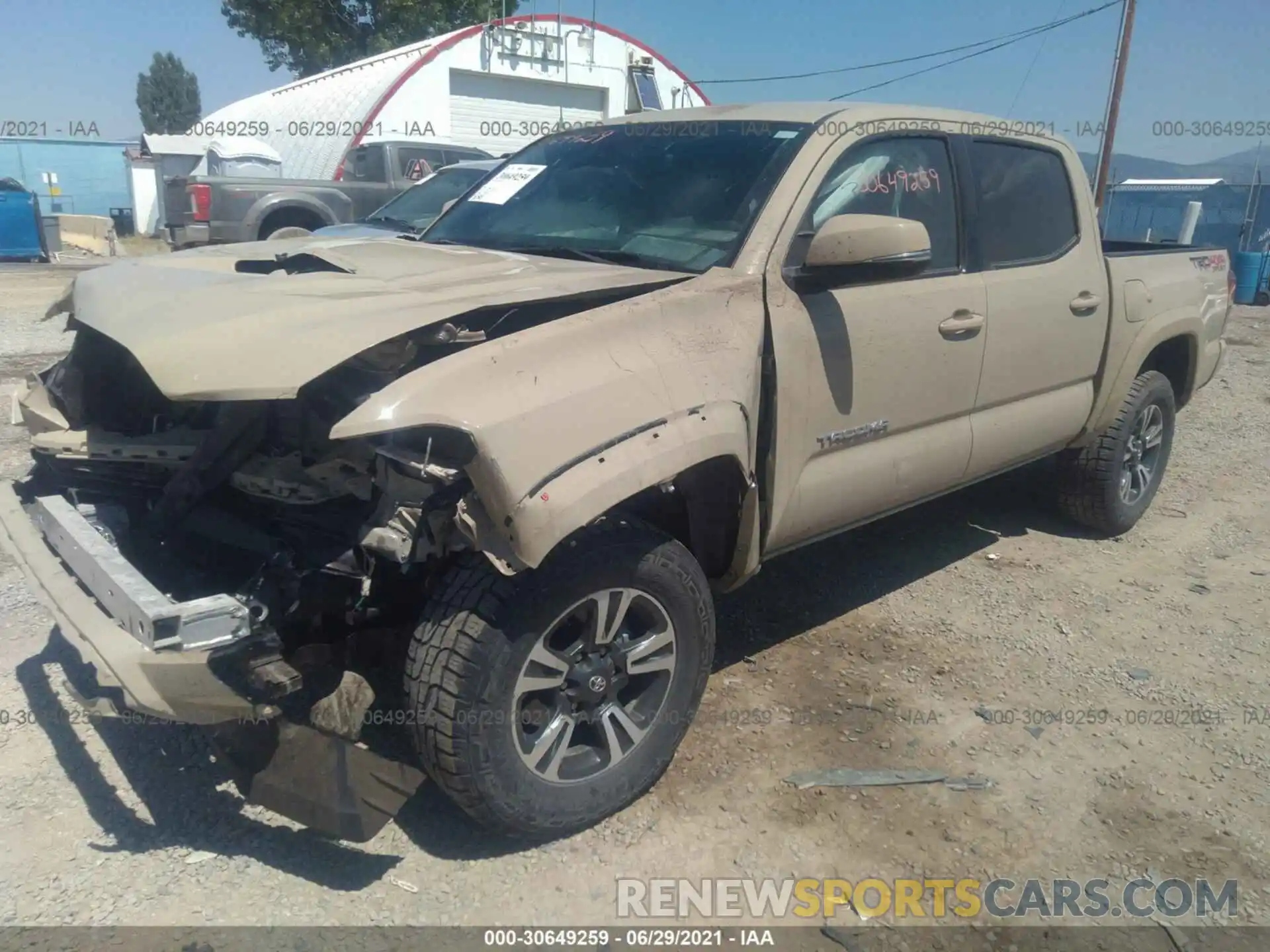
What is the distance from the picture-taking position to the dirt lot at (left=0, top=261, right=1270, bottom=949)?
2502 millimetres

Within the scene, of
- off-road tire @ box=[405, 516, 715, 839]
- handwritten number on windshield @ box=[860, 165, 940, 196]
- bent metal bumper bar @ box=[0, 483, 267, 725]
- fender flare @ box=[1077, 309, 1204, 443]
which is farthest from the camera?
fender flare @ box=[1077, 309, 1204, 443]

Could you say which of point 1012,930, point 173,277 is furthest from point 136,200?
point 1012,930

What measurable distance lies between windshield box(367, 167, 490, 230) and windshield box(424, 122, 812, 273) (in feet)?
18.3

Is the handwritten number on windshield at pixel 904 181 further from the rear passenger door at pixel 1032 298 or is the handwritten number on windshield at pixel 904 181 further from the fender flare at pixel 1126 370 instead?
the fender flare at pixel 1126 370

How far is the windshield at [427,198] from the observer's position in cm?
934

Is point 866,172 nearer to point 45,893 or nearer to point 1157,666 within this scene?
point 1157,666

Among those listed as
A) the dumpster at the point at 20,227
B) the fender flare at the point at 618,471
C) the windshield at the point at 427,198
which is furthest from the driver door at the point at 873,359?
the dumpster at the point at 20,227

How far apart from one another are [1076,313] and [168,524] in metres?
3.66

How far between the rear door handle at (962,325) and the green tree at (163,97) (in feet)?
263

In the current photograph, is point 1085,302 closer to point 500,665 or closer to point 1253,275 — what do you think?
point 500,665

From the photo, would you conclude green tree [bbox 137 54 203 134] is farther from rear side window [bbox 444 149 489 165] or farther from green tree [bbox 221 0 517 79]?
rear side window [bbox 444 149 489 165]

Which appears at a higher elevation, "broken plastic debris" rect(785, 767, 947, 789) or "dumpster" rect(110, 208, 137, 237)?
"dumpster" rect(110, 208, 137, 237)

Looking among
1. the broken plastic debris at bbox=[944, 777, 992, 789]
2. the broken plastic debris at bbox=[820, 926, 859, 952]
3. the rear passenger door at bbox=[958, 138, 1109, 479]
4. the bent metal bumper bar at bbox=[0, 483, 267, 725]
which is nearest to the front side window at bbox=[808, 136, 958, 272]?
the rear passenger door at bbox=[958, 138, 1109, 479]

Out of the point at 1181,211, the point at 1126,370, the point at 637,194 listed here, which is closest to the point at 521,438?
the point at 637,194
